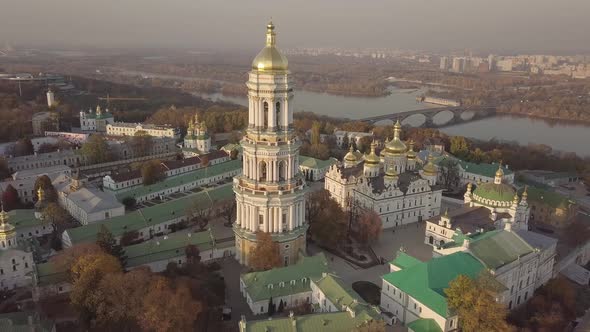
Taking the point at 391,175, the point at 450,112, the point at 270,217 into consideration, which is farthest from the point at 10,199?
the point at 450,112

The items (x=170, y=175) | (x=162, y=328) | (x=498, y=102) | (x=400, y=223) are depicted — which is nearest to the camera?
(x=162, y=328)

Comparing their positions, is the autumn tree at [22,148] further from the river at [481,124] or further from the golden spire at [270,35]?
the river at [481,124]

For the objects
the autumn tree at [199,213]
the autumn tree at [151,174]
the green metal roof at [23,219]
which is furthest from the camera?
the autumn tree at [151,174]

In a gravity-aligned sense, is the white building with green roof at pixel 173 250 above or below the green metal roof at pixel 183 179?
below

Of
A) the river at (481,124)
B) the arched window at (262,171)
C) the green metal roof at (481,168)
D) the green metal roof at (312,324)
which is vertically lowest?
the river at (481,124)

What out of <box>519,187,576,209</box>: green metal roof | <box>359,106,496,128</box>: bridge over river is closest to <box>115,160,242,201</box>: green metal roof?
<box>519,187,576,209</box>: green metal roof

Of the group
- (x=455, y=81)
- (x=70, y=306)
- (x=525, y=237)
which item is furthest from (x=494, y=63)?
(x=70, y=306)

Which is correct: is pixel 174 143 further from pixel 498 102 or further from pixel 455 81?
pixel 455 81

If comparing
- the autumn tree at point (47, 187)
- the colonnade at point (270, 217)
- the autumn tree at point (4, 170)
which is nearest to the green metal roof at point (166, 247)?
the colonnade at point (270, 217)
